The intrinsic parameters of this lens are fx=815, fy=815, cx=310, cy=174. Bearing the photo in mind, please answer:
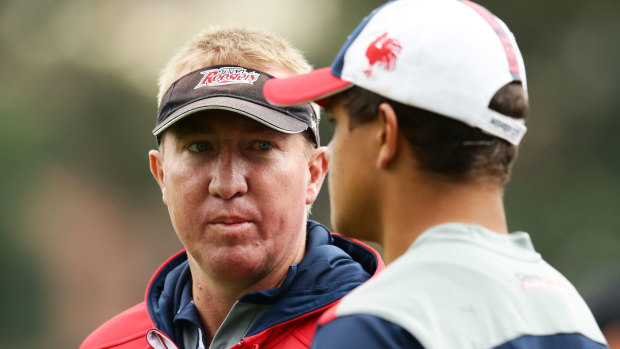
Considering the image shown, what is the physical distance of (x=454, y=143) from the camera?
4.99ft

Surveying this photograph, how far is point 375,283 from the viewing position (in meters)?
1.39

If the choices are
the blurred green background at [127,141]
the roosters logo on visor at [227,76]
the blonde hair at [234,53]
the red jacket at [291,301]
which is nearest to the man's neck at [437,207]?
the red jacket at [291,301]

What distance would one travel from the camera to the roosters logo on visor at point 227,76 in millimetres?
2412

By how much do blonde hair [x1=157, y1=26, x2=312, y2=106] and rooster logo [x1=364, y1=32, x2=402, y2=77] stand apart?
3.13 feet

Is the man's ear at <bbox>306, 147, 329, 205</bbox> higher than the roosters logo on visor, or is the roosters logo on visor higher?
the roosters logo on visor

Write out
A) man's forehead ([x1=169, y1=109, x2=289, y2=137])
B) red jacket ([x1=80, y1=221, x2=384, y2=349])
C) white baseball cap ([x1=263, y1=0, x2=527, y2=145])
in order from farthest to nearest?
man's forehead ([x1=169, y1=109, x2=289, y2=137])
red jacket ([x1=80, y1=221, x2=384, y2=349])
white baseball cap ([x1=263, y1=0, x2=527, y2=145])

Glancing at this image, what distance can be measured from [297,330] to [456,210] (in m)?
0.90

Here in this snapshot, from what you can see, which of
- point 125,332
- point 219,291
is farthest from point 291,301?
point 125,332

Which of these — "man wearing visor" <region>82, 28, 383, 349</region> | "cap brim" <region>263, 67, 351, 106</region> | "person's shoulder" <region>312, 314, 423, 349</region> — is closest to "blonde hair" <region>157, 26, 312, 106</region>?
"man wearing visor" <region>82, 28, 383, 349</region>

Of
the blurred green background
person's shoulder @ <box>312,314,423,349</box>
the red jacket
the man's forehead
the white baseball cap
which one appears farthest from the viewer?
the blurred green background

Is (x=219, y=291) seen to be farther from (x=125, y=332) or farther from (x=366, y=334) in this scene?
(x=366, y=334)

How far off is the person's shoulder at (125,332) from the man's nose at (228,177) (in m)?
0.55

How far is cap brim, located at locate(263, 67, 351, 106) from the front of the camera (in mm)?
1657

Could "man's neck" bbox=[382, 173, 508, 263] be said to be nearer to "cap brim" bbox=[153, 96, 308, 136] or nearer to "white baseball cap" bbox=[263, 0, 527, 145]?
"white baseball cap" bbox=[263, 0, 527, 145]
